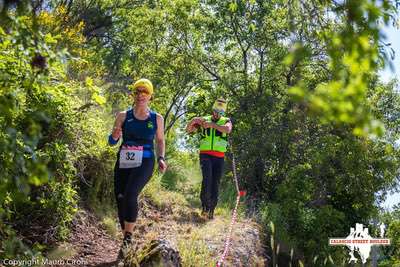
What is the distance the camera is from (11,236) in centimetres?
298

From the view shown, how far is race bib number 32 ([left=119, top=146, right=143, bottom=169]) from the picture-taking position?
6.07m

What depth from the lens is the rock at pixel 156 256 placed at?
5316mm

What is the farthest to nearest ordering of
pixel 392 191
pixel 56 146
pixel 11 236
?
pixel 392 191 < pixel 56 146 < pixel 11 236

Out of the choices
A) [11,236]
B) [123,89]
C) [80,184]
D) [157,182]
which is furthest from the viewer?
[123,89]

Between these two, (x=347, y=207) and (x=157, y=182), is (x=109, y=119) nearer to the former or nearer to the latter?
(x=157, y=182)

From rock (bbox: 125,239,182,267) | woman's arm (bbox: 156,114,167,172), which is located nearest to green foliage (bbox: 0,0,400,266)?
rock (bbox: 125,239,182,267)

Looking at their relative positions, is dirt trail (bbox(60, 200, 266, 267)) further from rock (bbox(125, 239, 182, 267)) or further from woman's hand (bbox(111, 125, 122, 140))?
woman's hand (bbox(111, 125, 122, 140))

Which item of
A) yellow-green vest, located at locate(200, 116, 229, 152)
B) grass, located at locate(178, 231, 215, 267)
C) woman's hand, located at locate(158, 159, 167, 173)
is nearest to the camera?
grass, located at locate(178, 231, 215, 267)

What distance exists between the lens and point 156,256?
533 centimetres

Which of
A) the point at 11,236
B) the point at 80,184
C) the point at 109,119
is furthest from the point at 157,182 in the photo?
the point at 11,236

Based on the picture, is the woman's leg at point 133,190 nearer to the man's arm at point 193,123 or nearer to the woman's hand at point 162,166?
the woman's hand at point 162,166

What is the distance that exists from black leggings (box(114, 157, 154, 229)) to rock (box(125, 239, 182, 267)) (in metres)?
0.45

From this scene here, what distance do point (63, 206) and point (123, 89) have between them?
899cm

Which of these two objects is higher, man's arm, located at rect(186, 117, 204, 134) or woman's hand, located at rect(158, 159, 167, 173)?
man's arm, located at rect(186, 117, 204, 134)
